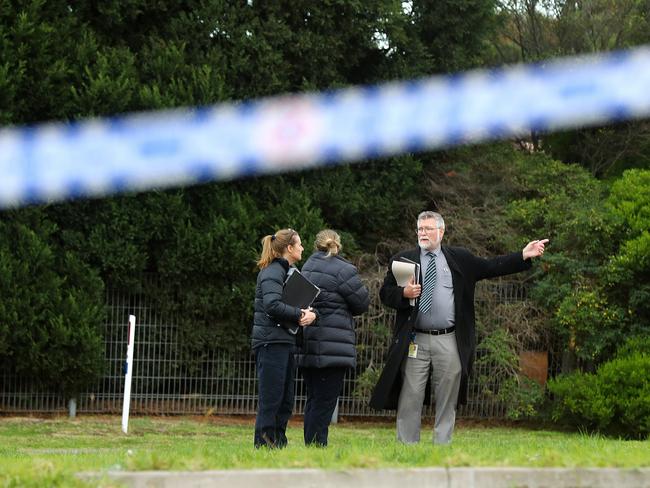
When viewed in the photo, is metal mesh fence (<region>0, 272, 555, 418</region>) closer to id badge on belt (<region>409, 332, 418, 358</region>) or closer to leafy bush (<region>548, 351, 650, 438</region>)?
leafy bush (<region>548, 351, 650, 438</region>)

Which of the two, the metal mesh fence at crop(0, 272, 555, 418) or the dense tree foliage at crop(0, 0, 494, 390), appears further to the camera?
the metal mesh fence at crop(0, 272, 555, 418)

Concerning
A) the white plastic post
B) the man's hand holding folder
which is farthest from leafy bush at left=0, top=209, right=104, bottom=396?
the man's hand holding folder

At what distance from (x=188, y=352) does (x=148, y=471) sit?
1138 cm

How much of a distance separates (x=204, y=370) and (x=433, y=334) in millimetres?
9022

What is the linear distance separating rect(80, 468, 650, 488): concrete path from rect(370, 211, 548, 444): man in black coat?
2.84 meters

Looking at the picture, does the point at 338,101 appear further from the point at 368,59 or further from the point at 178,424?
the point at 178,424

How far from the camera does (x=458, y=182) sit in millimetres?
19094

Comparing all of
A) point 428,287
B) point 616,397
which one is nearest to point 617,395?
point 616,397

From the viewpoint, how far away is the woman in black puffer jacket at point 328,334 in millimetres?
9477

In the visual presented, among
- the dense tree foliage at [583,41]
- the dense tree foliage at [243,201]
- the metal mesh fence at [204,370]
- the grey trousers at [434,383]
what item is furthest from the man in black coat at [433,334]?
the dense tree foliage at [583,41]

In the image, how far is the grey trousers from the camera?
9.20 metres

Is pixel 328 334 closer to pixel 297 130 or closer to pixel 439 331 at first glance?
pixel 439 331

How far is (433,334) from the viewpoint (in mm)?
9258

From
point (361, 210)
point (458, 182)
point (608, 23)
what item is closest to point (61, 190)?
point (361, 210)
